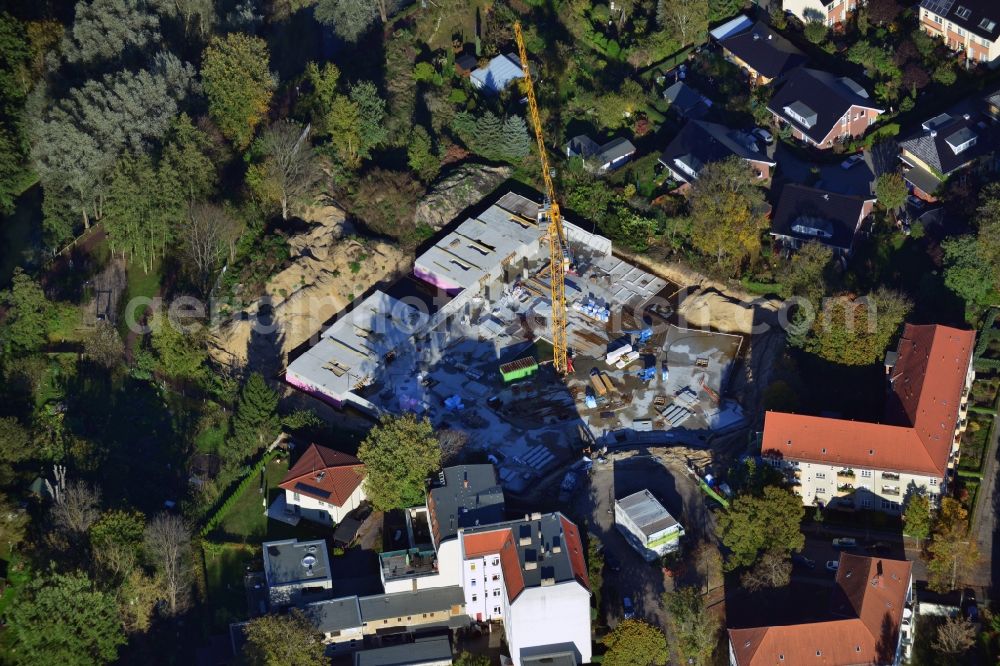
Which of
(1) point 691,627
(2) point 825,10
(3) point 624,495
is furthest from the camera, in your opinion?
(2) point 825,10

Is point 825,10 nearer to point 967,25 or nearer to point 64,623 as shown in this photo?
point 967,25

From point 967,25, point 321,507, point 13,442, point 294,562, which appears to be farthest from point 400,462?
point 967,25

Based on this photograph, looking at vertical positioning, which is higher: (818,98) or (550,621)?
(818,98)

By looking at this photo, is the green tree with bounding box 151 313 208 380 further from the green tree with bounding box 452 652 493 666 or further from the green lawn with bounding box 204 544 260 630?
the green tree with bounding box 452 652 493 666

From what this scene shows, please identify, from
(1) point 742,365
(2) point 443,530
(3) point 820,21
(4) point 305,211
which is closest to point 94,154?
(4) point 305,211

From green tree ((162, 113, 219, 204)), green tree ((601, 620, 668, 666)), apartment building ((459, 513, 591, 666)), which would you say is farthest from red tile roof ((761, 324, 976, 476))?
green tree ((162, 113, 219, 204))

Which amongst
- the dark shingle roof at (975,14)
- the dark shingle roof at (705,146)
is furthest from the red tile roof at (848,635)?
the dark shingle roof at (975,14)
